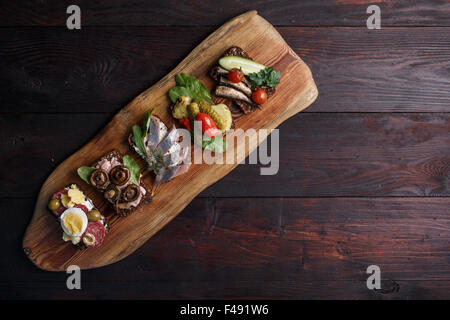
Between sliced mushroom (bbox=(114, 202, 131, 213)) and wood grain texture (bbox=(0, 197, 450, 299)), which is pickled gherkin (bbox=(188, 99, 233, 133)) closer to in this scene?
wood grain texture (bbox=(0, 197, 450, 299))

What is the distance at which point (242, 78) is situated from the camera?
9.50ft

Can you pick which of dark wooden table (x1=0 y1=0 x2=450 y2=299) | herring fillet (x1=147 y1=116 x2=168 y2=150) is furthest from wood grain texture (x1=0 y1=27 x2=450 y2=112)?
herring fillet (x1=147 y1=116 x2=168 y2=150)

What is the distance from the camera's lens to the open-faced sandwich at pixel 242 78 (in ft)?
9.53

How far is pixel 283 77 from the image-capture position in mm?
3021

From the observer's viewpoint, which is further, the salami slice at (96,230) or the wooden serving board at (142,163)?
the wooden serving board at (142,163)

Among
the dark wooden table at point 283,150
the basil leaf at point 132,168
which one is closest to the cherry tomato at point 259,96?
the dark wooden table at point 283,150

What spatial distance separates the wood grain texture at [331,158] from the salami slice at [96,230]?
0.66m

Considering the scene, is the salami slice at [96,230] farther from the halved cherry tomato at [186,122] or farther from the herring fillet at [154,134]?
the halved cherry tomato at [186,122]

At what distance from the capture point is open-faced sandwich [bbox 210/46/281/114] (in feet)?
9.53

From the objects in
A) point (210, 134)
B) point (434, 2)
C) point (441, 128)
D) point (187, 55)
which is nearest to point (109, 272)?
point (210, 134)

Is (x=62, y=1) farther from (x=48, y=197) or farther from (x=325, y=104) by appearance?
(x=325, y=104)

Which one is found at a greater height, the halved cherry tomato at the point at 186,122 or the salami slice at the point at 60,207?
the halved cherry tomato at the point at 186,122

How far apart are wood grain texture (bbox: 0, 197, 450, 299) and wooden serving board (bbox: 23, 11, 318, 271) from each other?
6.1 inches

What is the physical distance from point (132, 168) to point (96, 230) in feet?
1.88
